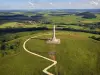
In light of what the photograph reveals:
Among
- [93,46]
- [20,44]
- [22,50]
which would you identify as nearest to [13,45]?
[20,44]

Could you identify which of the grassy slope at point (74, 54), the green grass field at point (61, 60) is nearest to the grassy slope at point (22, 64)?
the green grass field at point (61, 60)

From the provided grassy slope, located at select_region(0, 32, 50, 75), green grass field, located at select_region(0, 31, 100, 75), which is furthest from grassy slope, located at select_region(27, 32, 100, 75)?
grassy slope, located at select_region(0, 32, 50, 75)

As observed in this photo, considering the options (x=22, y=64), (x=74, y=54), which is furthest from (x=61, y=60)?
(x=22, y=64)

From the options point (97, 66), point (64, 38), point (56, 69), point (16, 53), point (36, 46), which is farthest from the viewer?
point (64, 38)

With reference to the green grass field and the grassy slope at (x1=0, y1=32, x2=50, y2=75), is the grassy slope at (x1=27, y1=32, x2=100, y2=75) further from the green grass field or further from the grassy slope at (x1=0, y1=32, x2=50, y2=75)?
the grassy slope at (x1=0, y1=32, x2=50, y2=75)

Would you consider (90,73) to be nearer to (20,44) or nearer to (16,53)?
(16,53)

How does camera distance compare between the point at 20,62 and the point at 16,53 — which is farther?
the point at 16,53

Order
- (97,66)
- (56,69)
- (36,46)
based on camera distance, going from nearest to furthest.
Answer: (56,69)
(97,66)
(36,46)

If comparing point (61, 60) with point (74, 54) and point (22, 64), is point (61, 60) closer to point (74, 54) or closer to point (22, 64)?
point (74, 54)
